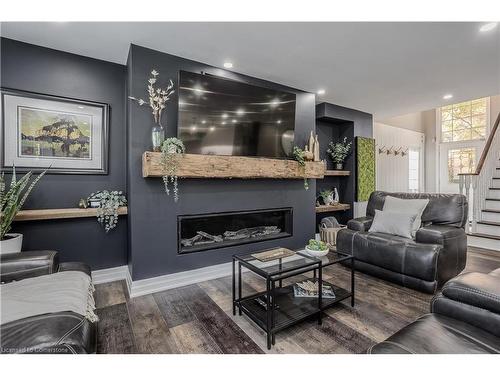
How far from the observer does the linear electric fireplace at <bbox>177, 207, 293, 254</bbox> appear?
9.75 ft

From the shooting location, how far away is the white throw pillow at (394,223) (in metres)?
2.78

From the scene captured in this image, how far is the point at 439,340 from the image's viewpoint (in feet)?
3.56

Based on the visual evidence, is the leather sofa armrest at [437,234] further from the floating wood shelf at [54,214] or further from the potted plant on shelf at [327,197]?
the floating wood shelf at [54,214]

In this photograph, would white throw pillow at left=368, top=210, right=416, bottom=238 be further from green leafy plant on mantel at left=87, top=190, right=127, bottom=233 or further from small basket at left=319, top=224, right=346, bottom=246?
green leafy plant on mantel at left=87, top=190, right=127, bottom=233

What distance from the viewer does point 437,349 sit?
1031 mm

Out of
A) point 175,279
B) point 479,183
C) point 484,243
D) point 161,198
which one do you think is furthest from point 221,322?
point 479,183

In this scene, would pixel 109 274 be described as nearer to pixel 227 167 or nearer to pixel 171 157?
pixel 171 157

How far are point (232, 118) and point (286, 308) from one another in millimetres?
2068

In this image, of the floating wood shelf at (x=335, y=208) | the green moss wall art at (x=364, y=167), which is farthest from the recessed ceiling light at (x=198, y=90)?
the green moss wall art at (x=364, y=167)

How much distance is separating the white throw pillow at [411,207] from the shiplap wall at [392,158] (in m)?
2.86

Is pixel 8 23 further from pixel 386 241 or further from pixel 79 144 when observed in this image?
pixel 386 241

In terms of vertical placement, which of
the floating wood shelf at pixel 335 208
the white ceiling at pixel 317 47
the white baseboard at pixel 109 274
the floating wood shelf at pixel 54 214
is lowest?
the white baseboard at pixel 109 274
